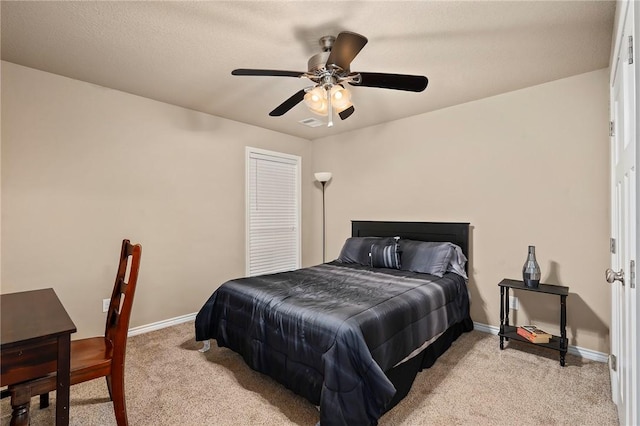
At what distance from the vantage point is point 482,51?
2.36 metres

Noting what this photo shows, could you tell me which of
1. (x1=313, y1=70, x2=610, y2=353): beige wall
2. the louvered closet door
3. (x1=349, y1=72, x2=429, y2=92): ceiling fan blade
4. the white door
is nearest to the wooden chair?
(x1=349, y1=72, x2=429, y2=92): ceiling fan blade

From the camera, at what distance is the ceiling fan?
1.88 m

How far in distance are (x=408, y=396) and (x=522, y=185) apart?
2.23m

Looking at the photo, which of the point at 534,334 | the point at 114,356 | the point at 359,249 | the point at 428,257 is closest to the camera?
the point at 114,356

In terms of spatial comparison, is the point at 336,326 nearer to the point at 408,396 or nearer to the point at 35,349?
the point at 408,396

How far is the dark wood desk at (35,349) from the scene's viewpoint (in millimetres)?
1223

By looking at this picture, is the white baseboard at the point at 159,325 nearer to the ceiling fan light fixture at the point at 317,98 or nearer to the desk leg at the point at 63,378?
the desk leg at the point at 63,378

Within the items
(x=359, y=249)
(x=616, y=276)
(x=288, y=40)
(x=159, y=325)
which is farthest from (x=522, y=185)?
(x=159, y=325)

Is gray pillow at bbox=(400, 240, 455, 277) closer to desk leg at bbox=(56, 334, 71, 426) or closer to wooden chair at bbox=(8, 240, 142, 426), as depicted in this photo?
wooden chair at bbox=(8, 240, 142, 426)

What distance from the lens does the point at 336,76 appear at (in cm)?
212

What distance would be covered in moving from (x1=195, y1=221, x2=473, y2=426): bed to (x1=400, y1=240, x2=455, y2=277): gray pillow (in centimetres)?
1

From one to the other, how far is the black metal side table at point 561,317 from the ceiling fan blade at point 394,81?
1971 mm

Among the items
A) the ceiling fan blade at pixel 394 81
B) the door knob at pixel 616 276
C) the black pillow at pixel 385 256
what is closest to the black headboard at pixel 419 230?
the black pillow at pixel 385 256

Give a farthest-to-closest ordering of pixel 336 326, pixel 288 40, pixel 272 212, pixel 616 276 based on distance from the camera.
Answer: pixel 272 212 → pixel 288 40 → pixel 336 326 → pixel 616 276
